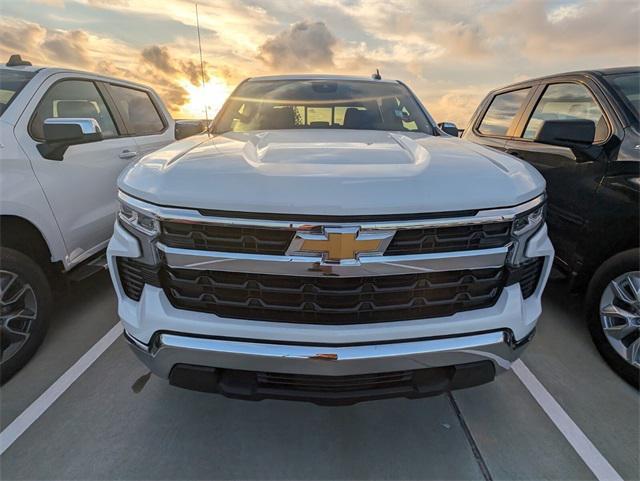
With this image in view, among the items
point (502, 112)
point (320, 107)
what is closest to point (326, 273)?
point (320, 107)

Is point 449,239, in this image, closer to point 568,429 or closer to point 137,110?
point 568,429

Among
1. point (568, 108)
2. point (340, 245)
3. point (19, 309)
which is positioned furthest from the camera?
point (568, 108)

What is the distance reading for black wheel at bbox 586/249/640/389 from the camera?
2.40 m

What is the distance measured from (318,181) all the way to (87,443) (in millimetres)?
1797

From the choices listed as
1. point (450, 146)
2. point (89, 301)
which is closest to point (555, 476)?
→ point (450, 146)

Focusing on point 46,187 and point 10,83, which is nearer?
point 46,187

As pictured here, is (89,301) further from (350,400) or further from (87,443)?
(350,400)

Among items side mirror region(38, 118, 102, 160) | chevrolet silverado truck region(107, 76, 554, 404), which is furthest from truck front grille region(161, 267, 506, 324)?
side mirror region(38, 118, 102, 160)

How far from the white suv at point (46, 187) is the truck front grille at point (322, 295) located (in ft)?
5.25

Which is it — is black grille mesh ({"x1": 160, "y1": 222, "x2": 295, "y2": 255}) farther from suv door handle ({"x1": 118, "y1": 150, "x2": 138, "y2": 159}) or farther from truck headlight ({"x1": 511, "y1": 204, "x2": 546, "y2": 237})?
suv door handle ({"x1": 118, "y1": 150, "x2": 138, "y2": 159})

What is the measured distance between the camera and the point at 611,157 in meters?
2.65

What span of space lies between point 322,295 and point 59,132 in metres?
2.33

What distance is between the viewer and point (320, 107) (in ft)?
9.72

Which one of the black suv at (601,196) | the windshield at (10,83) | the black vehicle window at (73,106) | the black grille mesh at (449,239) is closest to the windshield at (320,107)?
the black suv at (601,196)
